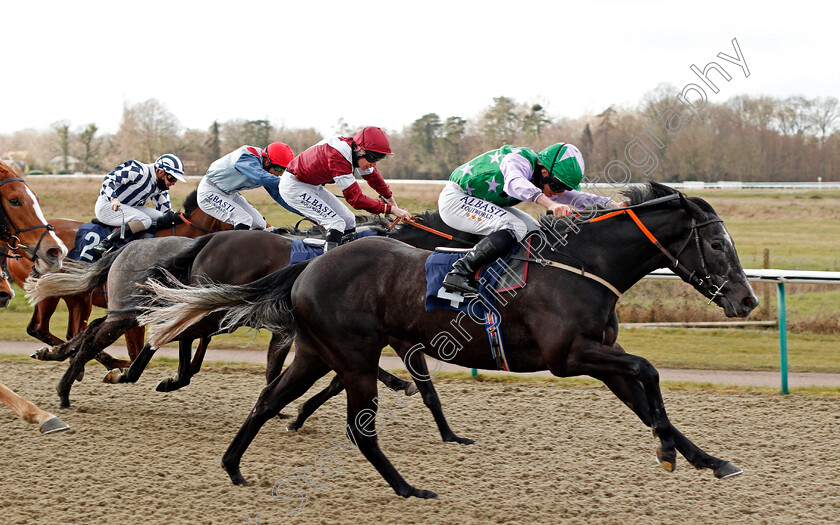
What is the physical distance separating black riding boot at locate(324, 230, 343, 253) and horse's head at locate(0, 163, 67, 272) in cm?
183

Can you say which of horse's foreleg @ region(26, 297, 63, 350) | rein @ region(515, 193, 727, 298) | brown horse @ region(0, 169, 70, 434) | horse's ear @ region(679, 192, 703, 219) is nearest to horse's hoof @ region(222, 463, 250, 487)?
rein @ region(515, 193, 727, 298)

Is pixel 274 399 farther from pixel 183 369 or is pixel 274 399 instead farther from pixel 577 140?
pixel 577 140

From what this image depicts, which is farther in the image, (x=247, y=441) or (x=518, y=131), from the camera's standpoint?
(x=518, y=131)

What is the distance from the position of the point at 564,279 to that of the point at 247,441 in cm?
181

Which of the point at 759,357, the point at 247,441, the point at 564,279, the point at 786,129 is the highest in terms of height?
the point at 786,129

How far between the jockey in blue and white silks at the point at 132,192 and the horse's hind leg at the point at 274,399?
334cm

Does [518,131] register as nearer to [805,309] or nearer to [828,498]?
[805,309]

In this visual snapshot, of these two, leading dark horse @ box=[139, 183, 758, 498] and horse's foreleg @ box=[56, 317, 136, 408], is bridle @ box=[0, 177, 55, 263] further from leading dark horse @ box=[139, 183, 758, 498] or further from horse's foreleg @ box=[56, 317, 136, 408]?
leading dark horse @ box=[139, 183, 758, 498]

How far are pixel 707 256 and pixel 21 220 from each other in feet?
14.0

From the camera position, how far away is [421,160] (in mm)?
36188

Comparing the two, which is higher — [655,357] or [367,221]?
[367,221]

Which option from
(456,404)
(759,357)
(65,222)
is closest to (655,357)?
(759,357)

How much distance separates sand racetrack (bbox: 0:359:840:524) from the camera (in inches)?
143

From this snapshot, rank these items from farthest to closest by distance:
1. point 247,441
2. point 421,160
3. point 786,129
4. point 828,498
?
point 421,160, point 786,129, point 247,441, point 828,498
